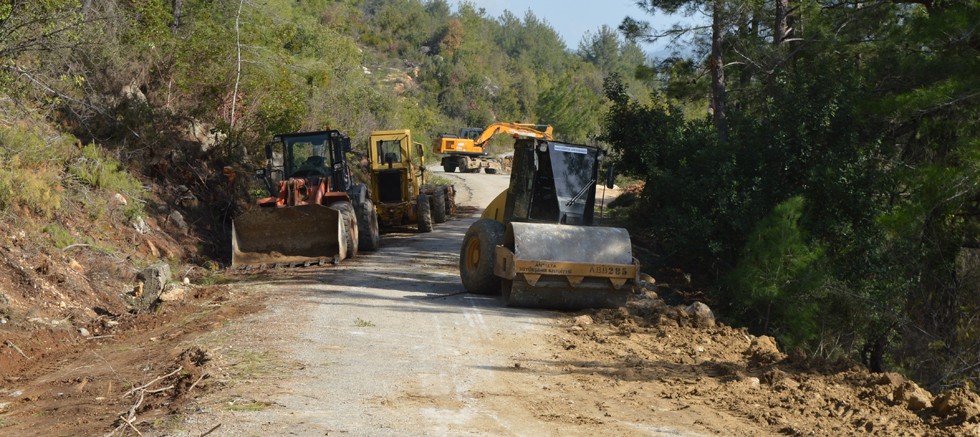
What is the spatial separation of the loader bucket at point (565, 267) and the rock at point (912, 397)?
214 inches

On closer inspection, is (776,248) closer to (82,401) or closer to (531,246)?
(531,246)

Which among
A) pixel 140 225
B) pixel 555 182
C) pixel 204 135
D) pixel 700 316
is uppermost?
pixel 204 135

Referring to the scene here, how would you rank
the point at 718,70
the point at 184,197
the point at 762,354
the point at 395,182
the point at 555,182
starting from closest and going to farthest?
1. the point at 762,354
2. the point at 555,182
3. the point at 184,197
4. the point at 718,70
5. the point at 395,182

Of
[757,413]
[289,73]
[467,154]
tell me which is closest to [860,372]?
[757,413]

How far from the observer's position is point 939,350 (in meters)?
20.4

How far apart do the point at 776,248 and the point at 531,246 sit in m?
7.01

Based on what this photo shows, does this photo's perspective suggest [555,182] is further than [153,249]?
No

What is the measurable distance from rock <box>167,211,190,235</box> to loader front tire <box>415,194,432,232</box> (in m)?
7.40

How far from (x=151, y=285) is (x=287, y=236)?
15.3ft

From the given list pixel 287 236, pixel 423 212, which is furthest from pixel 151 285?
pixel 423 212

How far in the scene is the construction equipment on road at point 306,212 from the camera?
18328 mm

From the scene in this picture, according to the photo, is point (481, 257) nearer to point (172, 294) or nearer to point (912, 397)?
point (172, 294)

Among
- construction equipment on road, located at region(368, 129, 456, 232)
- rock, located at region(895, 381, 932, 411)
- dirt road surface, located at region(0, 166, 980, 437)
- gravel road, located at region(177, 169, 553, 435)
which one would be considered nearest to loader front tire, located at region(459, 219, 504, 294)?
gravel road, located at region(177, 169, 553, 435)

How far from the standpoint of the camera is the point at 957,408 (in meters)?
8.42
